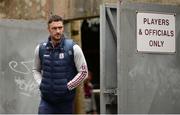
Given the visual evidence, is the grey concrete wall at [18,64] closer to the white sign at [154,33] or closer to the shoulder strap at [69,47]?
the white sign at [154,33]

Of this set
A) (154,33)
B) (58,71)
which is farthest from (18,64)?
(58,71)

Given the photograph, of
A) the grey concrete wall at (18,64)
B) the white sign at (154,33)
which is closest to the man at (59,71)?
the white sign at (154,33)

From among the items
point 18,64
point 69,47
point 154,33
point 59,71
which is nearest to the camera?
point 59,71

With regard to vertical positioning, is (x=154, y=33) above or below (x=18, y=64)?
above

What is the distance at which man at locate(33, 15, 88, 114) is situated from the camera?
24.1 feet

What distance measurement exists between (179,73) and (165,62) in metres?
0.30

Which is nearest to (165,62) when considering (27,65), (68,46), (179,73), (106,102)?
(179,73)

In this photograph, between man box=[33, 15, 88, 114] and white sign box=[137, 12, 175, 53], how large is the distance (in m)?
1.68

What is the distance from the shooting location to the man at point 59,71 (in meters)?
7.35

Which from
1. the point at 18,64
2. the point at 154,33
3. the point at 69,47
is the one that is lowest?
the point at 18,64

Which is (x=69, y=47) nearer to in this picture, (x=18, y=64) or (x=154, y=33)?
(x=154, y=33)

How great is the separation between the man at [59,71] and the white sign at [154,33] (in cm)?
168

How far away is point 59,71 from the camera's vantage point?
7.34 metres

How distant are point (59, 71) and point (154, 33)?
2121 millimetres
